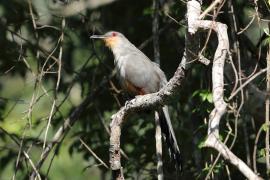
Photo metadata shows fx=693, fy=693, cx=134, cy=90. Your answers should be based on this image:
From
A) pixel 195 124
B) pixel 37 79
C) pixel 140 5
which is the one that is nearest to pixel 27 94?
pixel 140 5

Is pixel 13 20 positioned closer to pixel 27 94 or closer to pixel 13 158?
pixel 13 158

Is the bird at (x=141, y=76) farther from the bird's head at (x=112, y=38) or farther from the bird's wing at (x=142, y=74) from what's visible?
the bird's head at (x=112, y=38)

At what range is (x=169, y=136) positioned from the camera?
6.18m

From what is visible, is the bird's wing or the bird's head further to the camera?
the bird's head

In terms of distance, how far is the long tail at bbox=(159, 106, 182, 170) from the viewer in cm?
608

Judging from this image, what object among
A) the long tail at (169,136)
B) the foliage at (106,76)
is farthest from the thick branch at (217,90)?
the long tail at (169,136)

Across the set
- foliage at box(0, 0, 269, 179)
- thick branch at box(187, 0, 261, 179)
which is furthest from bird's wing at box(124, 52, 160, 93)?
thick branch at box(187, 0, 261, 179)

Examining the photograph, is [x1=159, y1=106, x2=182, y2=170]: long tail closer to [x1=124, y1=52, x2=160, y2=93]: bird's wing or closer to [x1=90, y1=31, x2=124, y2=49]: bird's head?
[x1=124, y1=52, x2=160, y2=93]: bird's wing

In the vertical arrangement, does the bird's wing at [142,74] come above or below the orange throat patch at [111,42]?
below

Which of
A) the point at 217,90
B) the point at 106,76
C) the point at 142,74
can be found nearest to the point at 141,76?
the point at 142,74

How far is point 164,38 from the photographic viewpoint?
7.56m

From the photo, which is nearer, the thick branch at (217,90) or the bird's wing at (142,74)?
the thick branch at (217,90)

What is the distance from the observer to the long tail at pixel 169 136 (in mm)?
6082

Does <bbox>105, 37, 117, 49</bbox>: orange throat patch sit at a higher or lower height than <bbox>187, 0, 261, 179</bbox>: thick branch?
higher
